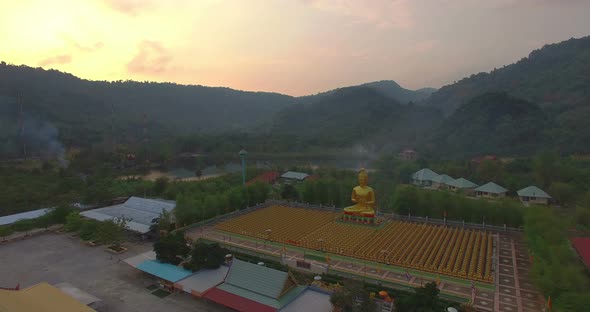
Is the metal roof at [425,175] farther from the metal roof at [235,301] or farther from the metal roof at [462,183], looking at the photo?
the metal roof at [235,301]

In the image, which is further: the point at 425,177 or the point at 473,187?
the point at 425,177

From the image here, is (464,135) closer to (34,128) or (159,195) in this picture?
(159,195)

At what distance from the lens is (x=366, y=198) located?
29516 millimetres

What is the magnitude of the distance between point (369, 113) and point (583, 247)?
372 ft

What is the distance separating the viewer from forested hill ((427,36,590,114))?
264ft

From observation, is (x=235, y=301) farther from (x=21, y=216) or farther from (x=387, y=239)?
(x=21, y=216)

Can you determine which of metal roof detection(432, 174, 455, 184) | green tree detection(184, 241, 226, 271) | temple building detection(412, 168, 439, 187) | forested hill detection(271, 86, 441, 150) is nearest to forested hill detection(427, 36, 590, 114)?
forested hill detection(271, 86, 441, 150)

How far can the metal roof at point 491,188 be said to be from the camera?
42.7 metres

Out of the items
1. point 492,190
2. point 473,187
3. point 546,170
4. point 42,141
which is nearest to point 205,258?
point 492,190

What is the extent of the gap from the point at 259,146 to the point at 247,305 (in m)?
85.7

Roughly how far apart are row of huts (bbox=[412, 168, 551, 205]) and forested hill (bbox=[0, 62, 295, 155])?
7226cm

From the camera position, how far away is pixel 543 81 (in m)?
94.2

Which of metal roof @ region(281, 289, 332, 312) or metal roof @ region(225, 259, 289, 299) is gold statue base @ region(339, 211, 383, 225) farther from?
metal roof @ region(225, 259, 289, 299)

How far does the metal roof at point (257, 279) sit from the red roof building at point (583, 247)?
1584 centimetres
